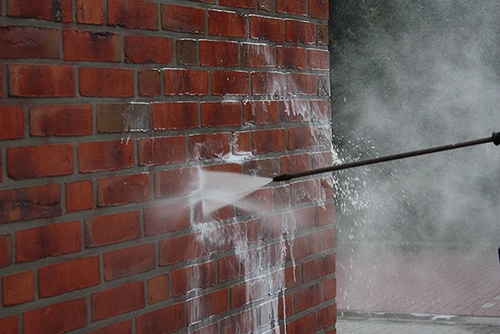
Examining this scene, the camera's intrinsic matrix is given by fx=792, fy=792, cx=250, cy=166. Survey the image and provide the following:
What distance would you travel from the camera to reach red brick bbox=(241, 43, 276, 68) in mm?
2672

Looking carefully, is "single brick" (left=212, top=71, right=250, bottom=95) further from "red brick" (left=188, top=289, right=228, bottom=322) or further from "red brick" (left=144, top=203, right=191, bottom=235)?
"red brick" (left=188, top=289, right=228, bottom=322)

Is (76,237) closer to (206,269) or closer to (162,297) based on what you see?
(162,297)

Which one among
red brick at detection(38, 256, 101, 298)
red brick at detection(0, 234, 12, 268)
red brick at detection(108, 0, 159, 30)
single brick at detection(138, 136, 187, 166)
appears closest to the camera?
red brick at detection(0, 234, 12, 268)

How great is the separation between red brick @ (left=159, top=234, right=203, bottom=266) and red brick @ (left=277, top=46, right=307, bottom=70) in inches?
30.9

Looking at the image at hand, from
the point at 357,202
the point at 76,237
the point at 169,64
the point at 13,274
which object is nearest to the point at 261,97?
the point at 169,64

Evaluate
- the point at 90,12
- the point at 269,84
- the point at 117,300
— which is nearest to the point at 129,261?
the point at 117,300

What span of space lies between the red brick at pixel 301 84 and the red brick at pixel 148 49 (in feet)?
2.25

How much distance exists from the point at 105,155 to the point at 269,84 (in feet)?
2.84

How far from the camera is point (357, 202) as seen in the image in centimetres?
1415

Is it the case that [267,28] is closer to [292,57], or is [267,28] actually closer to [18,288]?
[292,57]

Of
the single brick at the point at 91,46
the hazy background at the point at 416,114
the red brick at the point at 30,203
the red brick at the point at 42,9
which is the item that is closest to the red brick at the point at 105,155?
the red brick at the point at 30,203

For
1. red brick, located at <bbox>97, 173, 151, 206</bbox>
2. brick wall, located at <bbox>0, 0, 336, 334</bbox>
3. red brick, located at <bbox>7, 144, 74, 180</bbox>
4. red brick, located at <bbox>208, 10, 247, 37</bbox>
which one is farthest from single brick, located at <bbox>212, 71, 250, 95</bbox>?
red brick, located at <bbox>7, 144, 74, 180</bbox>

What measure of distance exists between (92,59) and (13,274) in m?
0.60

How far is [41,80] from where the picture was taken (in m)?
1.92
